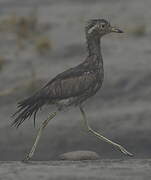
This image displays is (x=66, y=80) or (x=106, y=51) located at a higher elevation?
(x=66, y=80)

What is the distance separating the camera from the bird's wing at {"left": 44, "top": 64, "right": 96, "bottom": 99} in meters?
9.26

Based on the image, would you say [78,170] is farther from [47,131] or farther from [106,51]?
[106,51]

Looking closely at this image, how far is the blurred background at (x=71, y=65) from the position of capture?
39.8 ft

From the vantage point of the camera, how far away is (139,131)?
39.8 feet

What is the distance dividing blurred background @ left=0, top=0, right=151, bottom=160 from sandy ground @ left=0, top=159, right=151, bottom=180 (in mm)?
2257

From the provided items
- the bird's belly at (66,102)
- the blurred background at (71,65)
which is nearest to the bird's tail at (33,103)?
the bird's belly at (66,102)

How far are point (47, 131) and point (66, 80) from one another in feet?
10.7

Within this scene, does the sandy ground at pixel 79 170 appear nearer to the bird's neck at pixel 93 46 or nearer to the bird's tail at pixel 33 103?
the bird's tail at pixel 33 103

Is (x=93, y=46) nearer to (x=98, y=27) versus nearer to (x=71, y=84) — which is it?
(x=98, y=27)

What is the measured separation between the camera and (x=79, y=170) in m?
8.68

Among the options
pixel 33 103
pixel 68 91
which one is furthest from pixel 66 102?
pixel 33 103

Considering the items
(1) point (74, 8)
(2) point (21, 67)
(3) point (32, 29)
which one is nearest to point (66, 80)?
(2) point (21, 67)

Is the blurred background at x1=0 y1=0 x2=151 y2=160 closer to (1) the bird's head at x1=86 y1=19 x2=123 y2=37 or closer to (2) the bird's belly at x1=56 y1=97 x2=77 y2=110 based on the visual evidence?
(2) the bird's belly at x1=56 y1=97 x2=77 y2=110

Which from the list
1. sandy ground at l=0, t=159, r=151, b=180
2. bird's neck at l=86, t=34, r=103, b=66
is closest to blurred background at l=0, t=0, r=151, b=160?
bird's neck at l=86, t=34, r=103, b=66
